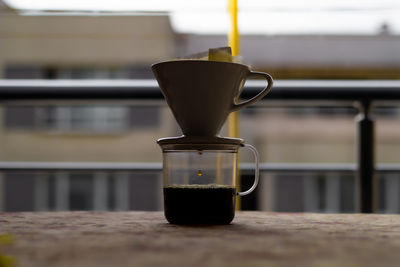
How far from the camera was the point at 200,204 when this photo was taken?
63 cm

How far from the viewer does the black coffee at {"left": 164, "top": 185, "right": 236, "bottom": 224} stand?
627mm

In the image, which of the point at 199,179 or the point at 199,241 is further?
the point at 199,179

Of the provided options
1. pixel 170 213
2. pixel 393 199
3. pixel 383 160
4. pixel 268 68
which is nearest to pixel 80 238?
pixel 170 213

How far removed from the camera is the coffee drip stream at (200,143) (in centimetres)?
60

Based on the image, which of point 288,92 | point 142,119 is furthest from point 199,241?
point 142,119

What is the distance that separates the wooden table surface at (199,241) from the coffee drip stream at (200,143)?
1.4 inches

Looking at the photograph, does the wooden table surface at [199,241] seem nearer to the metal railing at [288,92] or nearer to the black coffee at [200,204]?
the black coffee at [200,204]

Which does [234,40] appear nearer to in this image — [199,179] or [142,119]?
[199,179]

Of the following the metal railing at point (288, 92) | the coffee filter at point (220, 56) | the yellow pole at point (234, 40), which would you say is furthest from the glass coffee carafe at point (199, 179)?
the yellow pole at point (234, 40)

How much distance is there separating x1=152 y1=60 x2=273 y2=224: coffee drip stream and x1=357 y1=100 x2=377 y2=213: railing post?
20.4 inches

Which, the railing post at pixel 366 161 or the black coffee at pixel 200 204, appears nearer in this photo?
the black coffee at pixel 200 204

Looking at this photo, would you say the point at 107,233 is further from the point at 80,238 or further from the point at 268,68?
the point at 268,68

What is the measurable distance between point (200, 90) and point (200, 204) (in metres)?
0.15

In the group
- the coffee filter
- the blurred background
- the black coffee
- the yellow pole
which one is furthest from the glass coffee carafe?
the blurred background
